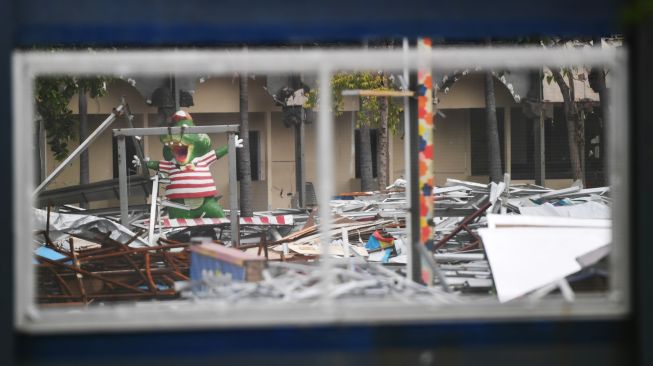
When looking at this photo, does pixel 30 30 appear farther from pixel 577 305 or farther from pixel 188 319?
pixel 577 305

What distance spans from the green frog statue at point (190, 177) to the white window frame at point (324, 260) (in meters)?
10.3

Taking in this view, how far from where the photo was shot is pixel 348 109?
99.9ft

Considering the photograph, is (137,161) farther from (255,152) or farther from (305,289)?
(255,152)

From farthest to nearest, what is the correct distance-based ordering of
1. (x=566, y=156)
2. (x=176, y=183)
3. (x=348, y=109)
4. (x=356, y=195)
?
(x=566, y=156) < (x=348, y=109) < (x=356, y=195) < (x=176, y=183)

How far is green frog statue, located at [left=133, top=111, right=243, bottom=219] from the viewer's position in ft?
53.0

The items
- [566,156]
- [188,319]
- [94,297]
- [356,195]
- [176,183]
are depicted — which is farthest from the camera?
[566,156]

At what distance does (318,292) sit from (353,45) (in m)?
16.4

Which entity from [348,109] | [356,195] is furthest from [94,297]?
[348,109]

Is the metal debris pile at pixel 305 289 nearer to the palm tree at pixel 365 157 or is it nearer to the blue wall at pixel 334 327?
the blue wall at pixel 334 327

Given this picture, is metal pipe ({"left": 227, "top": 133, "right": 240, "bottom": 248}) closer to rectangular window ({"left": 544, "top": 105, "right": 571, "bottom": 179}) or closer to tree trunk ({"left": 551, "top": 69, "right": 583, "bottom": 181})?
tree trunk ({"left": 551, "top": 69, "right": 583, "bottom": 181})

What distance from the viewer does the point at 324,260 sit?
19.3 feet

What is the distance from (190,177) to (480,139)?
18.5m

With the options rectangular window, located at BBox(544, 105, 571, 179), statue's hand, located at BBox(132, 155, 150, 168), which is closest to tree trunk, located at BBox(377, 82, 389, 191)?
statue's hand, located at BBox(132, 155, 150, 168)

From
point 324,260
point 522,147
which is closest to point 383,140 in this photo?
point 522,147
